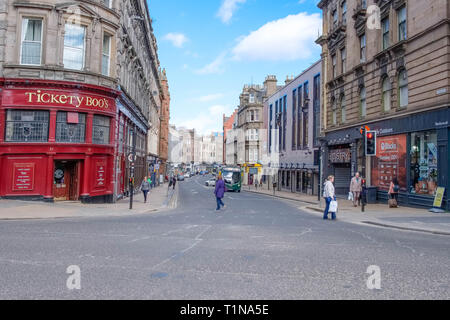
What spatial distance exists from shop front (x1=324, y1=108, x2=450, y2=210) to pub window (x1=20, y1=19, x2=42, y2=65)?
1787cm

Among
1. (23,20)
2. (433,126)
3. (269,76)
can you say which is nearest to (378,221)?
(433,126)

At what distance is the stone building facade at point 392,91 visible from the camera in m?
17.5

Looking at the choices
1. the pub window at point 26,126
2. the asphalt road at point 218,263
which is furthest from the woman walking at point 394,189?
the pub window at point 26,126

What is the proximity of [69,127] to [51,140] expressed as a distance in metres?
1.15

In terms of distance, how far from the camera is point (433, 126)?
17719 mm

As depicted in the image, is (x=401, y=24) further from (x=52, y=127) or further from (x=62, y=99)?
(x=52, y=127)

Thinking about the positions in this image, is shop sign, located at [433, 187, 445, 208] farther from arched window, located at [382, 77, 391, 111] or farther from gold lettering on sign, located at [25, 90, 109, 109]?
gold lettering on sign, located at [25, 90, 109, 109]

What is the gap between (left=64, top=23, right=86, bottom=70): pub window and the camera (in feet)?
63.1

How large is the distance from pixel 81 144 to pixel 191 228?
10.8 m

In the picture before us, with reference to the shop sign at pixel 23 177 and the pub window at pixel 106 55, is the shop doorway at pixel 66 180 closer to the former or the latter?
the shop sign at pixel 23 177

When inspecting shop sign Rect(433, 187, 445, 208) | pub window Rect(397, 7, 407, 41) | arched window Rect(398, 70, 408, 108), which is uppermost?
pub window Rect(397, 7, 407, 41)

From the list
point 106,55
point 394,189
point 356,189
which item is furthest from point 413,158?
point 106,55

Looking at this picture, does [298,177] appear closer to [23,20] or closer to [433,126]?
[433,126]

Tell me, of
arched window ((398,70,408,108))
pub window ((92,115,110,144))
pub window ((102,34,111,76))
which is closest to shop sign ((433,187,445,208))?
arched window ((398,70,408,108))
